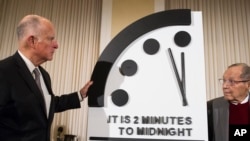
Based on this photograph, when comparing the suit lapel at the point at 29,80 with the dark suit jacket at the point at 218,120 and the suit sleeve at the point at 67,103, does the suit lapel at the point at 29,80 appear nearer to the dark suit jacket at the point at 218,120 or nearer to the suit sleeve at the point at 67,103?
the suit sleeve at the point at 67,103

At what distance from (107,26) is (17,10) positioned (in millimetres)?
1042

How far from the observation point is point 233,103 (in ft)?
5.82

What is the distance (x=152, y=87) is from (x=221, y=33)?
2013mm

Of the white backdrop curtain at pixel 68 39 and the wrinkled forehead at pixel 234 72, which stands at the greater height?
the white backdrop curtain at pixel 68 39

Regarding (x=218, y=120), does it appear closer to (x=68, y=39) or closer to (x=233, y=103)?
(x=233, y=103)

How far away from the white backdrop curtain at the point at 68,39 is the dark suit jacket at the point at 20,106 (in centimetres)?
156

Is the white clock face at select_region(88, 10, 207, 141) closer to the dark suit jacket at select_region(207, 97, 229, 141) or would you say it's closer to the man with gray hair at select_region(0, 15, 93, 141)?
the man with gray hair at select_region(0, 15, 93, 141)

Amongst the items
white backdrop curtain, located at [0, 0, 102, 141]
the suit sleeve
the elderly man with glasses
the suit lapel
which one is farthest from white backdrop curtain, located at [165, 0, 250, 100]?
the suit lapel

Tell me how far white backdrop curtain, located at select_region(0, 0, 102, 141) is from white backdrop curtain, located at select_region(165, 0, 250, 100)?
2.76 feet

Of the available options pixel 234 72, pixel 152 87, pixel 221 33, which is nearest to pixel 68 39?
pixel 221 33

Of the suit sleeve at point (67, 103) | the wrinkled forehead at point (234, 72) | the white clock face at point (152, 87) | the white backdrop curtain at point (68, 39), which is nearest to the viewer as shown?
the white clock face at point (152, 87)

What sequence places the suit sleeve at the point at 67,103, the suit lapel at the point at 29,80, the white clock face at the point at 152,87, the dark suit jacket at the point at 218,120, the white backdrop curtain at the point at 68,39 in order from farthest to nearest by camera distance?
the white backdrop curtain at the point at 68,39 < the dark suit jacket at the point at 218,120 < the suit sleeve at the point at 67,103 < the suit lapel at the point at 29,80 < the white clock face at the point at 152,87

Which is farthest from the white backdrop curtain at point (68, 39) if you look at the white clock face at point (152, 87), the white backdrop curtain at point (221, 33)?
the white clock face at point (152, 87)

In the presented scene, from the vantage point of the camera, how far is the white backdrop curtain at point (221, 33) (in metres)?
2.78
